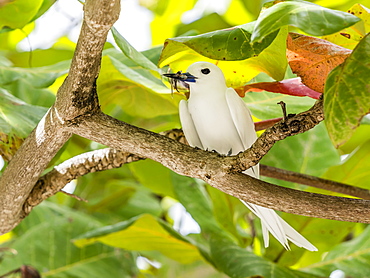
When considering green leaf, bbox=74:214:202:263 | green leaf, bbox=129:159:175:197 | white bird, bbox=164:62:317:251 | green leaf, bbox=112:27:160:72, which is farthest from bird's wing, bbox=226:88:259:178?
green leaf, bbox=129:159:175:197

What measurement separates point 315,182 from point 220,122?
15cm

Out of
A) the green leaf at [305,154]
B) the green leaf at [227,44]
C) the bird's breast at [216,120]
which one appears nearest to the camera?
the green leaf at [227,44]

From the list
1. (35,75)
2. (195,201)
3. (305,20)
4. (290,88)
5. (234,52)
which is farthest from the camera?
(195,201)

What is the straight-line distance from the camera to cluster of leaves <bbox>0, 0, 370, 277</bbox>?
403 mm

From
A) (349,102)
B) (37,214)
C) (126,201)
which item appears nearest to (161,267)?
(126,201)

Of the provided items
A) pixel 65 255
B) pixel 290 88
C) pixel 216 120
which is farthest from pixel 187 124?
pixel 65 255

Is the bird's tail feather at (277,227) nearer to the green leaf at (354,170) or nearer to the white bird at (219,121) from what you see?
the white bird at (219,121)

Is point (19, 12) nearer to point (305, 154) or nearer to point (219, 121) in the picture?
point (219, 121)

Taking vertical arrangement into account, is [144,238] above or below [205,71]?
below

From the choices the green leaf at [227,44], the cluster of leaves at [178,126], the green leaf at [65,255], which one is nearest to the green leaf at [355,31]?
the cluster of leaves at [178,126]

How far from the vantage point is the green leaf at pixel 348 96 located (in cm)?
33

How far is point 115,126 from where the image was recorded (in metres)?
0.45

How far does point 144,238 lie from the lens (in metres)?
0.77

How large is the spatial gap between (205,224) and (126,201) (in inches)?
15.3
